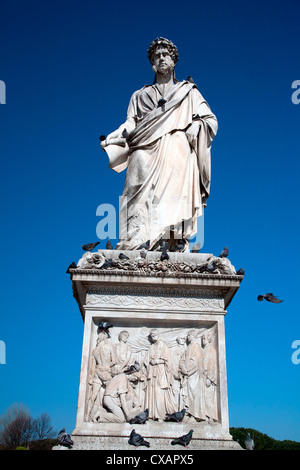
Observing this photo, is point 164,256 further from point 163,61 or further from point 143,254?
point 163,61

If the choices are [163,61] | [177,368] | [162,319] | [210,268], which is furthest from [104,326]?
[163,61]

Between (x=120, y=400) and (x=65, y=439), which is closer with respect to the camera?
(x=65, y=439)

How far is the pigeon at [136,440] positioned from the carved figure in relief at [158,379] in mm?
479

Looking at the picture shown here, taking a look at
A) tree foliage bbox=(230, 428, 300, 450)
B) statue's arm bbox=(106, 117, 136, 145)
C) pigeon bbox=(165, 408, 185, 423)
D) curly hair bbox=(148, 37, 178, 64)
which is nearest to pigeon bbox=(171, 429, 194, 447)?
pigeon bbox=(165, 408, 185, 423)

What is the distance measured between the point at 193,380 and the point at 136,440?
1.22 m

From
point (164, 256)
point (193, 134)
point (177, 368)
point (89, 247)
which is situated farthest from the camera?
point (193, 134)

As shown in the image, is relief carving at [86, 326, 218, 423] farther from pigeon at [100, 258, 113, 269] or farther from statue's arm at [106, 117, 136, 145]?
statue's arm at [106, 117, 136, 145]

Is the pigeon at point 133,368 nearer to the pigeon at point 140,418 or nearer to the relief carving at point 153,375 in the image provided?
the relief carving at point 153,375

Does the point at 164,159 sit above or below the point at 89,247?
above

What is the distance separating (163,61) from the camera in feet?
32.8

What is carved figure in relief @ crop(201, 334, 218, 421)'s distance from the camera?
6409mm

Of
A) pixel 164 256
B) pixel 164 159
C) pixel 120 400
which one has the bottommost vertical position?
pixel 120 400

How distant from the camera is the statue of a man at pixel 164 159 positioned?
8250 mm
